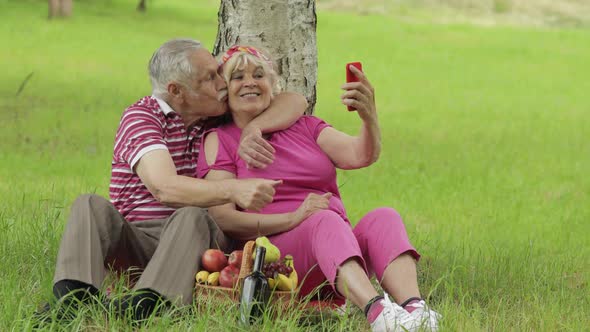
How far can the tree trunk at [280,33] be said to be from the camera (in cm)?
628

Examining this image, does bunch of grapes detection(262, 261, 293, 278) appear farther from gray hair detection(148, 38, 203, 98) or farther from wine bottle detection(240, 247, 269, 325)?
gray hair detection(148, 38, 203, 98)

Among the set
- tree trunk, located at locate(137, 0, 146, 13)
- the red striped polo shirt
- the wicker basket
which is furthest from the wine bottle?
tree trunk, located at locate(137, 0, 146, 13)

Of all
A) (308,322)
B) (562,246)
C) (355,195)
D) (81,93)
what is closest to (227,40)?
(308,322)

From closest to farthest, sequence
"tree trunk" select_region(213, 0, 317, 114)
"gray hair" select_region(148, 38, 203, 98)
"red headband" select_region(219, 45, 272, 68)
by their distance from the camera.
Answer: "gray hair" select_region(148, 38, 203, 98) → "red headband" select_region(219, 45, 272, 68) → "tree trunk" select_region(213, 0, 317, 114)

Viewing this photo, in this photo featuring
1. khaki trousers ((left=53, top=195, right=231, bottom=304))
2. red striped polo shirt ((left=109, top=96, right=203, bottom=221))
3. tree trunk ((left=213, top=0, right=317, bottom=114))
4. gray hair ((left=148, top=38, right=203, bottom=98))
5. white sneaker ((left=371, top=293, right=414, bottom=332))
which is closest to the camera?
white sneaker ((left=371, top=293, right=414, bottom=332))

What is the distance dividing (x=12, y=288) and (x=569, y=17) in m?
35.3

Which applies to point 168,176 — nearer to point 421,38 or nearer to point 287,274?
point 287,274

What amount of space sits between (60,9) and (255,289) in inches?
964

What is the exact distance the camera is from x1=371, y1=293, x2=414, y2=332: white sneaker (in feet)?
14.4

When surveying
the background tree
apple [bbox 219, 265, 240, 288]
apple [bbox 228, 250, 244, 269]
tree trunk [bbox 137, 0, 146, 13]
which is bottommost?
tree trunk [bbox 137, 0, 146, 13]

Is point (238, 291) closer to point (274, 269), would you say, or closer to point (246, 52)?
point (274, 269)

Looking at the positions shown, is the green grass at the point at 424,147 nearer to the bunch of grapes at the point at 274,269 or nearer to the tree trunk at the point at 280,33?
the bunch of grapes at the point at 274,269

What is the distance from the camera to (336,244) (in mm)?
4715

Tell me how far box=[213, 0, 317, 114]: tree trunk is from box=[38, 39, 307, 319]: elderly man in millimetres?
935
